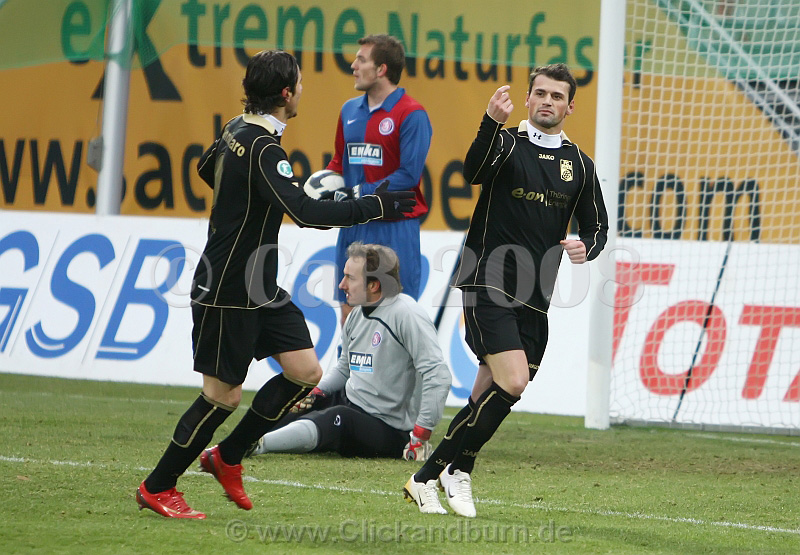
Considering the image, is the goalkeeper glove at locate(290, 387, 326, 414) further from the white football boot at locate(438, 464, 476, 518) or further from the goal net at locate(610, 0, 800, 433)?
the goal net at locate(610, 0, 800, 433)

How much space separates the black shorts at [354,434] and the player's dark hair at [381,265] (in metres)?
0.68

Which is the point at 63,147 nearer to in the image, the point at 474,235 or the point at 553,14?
the point at 553,14

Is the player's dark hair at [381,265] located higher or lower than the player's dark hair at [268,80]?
lower

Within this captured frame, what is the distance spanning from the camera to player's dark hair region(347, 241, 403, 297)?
20.1 ft

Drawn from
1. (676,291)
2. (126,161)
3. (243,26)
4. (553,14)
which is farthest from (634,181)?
(126,161)

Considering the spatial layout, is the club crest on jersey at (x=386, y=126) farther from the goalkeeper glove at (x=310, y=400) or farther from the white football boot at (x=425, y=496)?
the white football boot at (x=425, y=496)

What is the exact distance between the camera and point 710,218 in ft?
31.0

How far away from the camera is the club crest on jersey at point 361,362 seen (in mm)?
6340

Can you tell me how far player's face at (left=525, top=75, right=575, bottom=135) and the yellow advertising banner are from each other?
5.23 meters

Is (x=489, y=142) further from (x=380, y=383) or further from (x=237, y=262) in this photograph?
(x=380, y=383)

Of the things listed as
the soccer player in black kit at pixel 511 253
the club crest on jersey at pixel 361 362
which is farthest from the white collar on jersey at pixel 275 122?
the club crest on jersey at pixel 361 362

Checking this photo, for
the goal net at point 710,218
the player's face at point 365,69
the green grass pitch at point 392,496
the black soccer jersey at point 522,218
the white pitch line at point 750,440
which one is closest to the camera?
the green grass pitch at point 392,496

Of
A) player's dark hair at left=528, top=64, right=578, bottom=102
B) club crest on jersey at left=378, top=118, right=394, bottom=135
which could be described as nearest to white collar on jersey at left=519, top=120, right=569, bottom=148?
player's dark hair at left=528, top=64, right=578, bottom=102

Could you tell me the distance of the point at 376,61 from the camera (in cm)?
657
